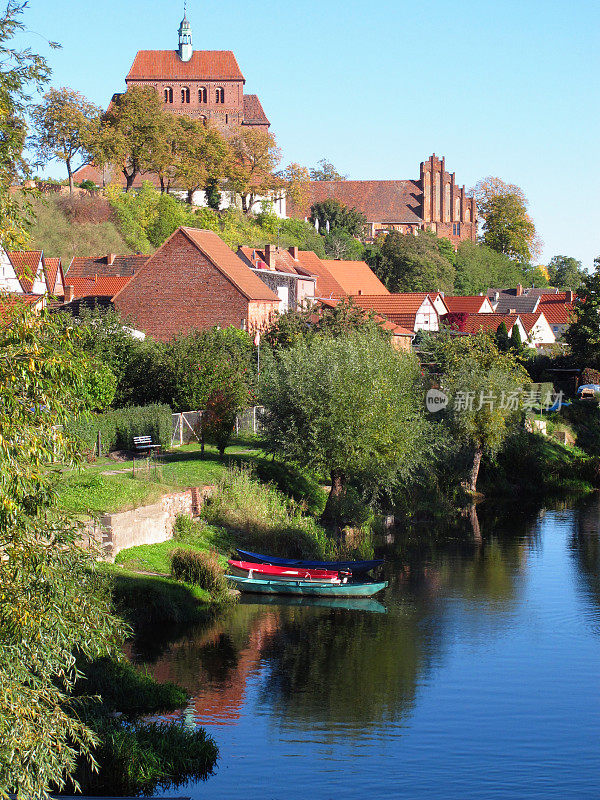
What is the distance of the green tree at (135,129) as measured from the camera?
8031 centimetres

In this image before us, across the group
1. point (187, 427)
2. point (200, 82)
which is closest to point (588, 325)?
point (187, 427)

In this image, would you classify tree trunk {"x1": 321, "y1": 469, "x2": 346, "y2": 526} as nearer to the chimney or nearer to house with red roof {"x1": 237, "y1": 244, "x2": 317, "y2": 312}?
house with red roof {"x1": 237, "y1": 244, "x2": 317, "y2": 312}

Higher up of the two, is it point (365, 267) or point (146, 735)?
point (365, 267)

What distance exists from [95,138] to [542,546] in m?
57.1

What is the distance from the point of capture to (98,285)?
63188 millimetres

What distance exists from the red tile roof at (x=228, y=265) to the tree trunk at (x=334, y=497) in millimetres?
20826

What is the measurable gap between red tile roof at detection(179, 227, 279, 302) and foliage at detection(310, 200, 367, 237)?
61748 millimetres

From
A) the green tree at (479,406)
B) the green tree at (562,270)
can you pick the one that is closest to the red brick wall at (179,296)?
the green tree at (479,406)

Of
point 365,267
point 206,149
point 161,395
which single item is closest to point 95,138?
point 206,149

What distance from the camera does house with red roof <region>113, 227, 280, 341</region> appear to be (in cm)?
5409

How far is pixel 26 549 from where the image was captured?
34.3ft

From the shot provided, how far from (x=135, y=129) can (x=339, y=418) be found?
5622cm

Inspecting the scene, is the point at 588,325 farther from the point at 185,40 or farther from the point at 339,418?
the point at 185,40

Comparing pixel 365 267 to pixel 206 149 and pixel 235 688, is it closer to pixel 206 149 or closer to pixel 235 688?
pixel 206 149
